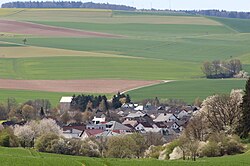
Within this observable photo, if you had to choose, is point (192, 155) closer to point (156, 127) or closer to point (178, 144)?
point (178, 144)

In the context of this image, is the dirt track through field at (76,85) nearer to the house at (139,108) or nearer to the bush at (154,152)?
the house at (139,108)

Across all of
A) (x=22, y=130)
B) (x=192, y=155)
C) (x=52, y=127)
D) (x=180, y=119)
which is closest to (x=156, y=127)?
(x=180, y=119)

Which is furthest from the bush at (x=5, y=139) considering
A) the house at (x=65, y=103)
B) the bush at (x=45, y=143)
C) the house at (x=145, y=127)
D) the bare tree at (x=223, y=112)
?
the house at (x=65, y=103)

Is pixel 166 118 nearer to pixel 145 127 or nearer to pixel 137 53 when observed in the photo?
pixel 145 127

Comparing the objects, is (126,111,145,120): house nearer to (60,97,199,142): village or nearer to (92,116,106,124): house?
(60,97,199,142): village

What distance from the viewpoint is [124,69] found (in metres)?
126

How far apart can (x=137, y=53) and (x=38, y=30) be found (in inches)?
1266

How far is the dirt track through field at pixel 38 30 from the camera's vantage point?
170000 millimetres

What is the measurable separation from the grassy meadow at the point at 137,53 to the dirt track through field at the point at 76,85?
3115 millimetres

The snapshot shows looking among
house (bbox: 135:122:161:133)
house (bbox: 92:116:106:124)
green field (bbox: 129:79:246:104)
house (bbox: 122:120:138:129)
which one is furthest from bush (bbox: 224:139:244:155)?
green field (bbox: 129:79:246:104)

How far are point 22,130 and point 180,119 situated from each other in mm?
31490

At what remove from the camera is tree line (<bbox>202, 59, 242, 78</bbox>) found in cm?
12219

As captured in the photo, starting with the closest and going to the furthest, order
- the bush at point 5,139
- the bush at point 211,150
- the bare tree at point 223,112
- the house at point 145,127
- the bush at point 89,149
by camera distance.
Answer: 1. the bush at point 211,150
2. the bush at point 5,139
3. the bush at point 89,149
4. the bare tree at point 223,112
5. the house at point 145,127

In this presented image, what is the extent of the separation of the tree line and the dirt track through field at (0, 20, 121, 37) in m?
51.0
